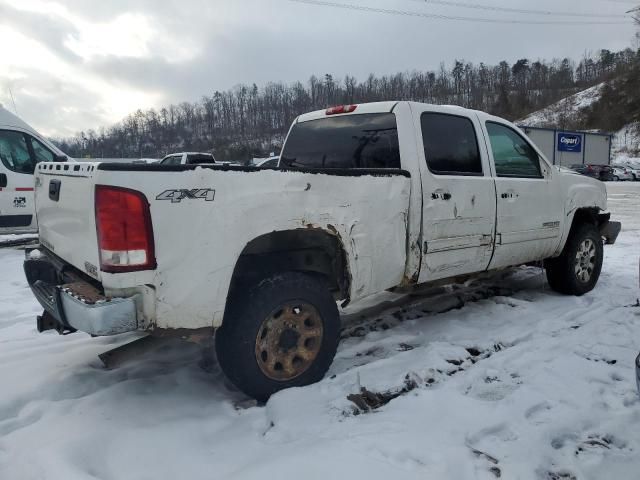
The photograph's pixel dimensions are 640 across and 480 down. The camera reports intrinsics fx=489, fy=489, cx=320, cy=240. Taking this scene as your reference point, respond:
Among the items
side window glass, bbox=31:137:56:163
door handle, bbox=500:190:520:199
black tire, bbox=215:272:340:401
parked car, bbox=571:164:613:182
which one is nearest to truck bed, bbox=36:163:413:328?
black tire, bbox=215:272:340:401

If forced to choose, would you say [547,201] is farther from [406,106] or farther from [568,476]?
[568,476]

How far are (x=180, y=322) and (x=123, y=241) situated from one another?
1.80 feet

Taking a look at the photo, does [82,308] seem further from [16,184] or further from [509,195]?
[16,184]

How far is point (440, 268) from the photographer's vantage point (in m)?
4.00

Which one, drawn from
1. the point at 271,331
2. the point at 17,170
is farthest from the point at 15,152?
the point at 271,331

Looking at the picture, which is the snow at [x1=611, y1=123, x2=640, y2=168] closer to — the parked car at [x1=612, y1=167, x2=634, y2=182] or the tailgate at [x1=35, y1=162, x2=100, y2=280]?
the parked car at [x1=612, y1=167, x2=634, y2=182]

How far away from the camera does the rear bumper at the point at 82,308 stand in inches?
101

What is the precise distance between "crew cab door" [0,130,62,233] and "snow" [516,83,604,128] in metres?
73.0

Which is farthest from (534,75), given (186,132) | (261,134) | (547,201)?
(547,201)

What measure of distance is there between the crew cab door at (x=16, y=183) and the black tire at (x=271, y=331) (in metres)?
7.74

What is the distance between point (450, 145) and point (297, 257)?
1768 mm

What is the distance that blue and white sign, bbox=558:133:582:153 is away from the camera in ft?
155

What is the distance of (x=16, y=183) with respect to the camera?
912cm

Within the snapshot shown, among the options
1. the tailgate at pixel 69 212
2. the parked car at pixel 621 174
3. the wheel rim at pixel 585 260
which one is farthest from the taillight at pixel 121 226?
the parked car at pixel 621 174
